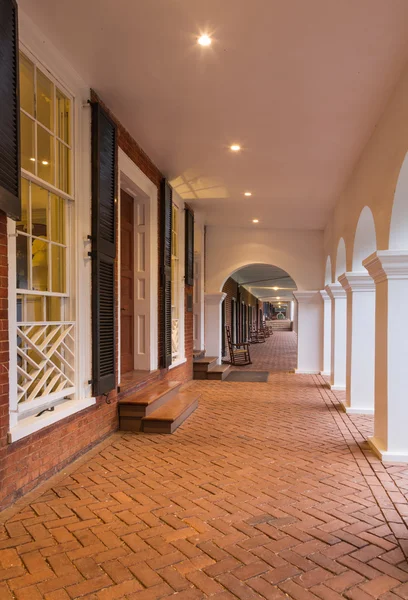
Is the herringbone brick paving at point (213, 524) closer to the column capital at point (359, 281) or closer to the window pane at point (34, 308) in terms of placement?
the window pane at point (34, 308)

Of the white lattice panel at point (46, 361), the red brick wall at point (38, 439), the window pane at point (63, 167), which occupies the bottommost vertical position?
the red brick wall at point (38, 439)

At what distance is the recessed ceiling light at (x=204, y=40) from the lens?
3.53 meters

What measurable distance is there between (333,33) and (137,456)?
13.4 ft

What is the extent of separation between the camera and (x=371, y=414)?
6473mm

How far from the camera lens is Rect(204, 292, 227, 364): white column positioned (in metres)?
11.6

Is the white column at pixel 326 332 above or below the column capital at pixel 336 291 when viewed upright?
below

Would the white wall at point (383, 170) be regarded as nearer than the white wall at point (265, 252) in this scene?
Yes

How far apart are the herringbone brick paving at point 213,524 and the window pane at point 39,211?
217 cm

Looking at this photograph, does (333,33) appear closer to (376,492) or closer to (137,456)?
(376,492)

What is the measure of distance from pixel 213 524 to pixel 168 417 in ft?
7.90

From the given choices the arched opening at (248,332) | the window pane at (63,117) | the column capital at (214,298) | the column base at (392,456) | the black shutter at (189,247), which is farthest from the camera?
the arched opening at (248,332)

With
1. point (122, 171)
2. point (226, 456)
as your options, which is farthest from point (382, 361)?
point (122, 171)

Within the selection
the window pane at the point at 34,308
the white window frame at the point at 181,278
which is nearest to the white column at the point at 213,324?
the white window frame at the point at 181,278

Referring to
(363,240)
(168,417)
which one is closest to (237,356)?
(363,240)
